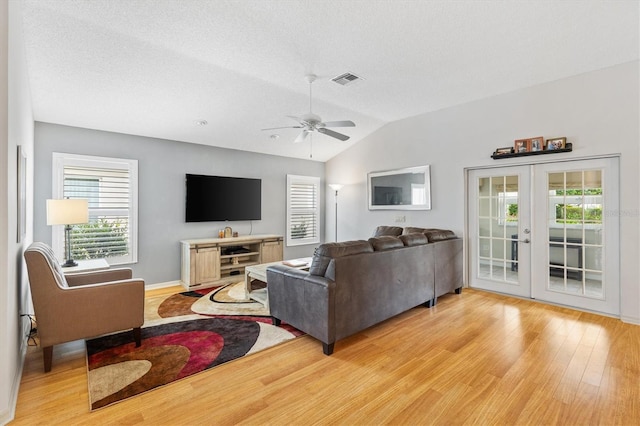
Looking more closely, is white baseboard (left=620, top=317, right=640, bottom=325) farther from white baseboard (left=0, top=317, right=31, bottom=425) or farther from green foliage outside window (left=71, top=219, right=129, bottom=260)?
green foliage outside window (left=71, top=219, right=129, bottom=260)

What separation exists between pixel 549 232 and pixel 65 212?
5.96 meters

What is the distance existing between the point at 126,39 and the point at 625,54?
5.27 meters

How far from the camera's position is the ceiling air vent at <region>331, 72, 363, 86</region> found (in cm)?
385

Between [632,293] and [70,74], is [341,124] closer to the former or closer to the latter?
[70,74]

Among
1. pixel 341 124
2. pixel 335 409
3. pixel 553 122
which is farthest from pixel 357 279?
pixel 553 122

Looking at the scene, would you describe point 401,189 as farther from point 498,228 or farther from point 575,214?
point 575,214

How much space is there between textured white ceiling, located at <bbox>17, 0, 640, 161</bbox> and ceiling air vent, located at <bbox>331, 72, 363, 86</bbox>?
0.39ft

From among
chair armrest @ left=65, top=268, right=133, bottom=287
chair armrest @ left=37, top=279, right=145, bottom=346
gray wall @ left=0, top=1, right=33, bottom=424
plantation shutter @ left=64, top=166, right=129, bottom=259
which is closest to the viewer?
gray wall @ left=0, top=1, right=33, bottom=424

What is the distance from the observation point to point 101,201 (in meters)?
4.54

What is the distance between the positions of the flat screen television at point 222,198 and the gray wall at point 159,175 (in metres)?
0.15

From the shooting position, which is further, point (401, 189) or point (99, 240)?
point (401, 189)

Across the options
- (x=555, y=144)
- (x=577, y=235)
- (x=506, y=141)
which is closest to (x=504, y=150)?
(x=506, y=141)

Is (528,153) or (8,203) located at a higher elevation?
(528,153)

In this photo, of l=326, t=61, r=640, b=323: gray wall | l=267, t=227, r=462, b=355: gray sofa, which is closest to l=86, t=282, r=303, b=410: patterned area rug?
l=267, t=227, r=462, b=355: gray sofa
